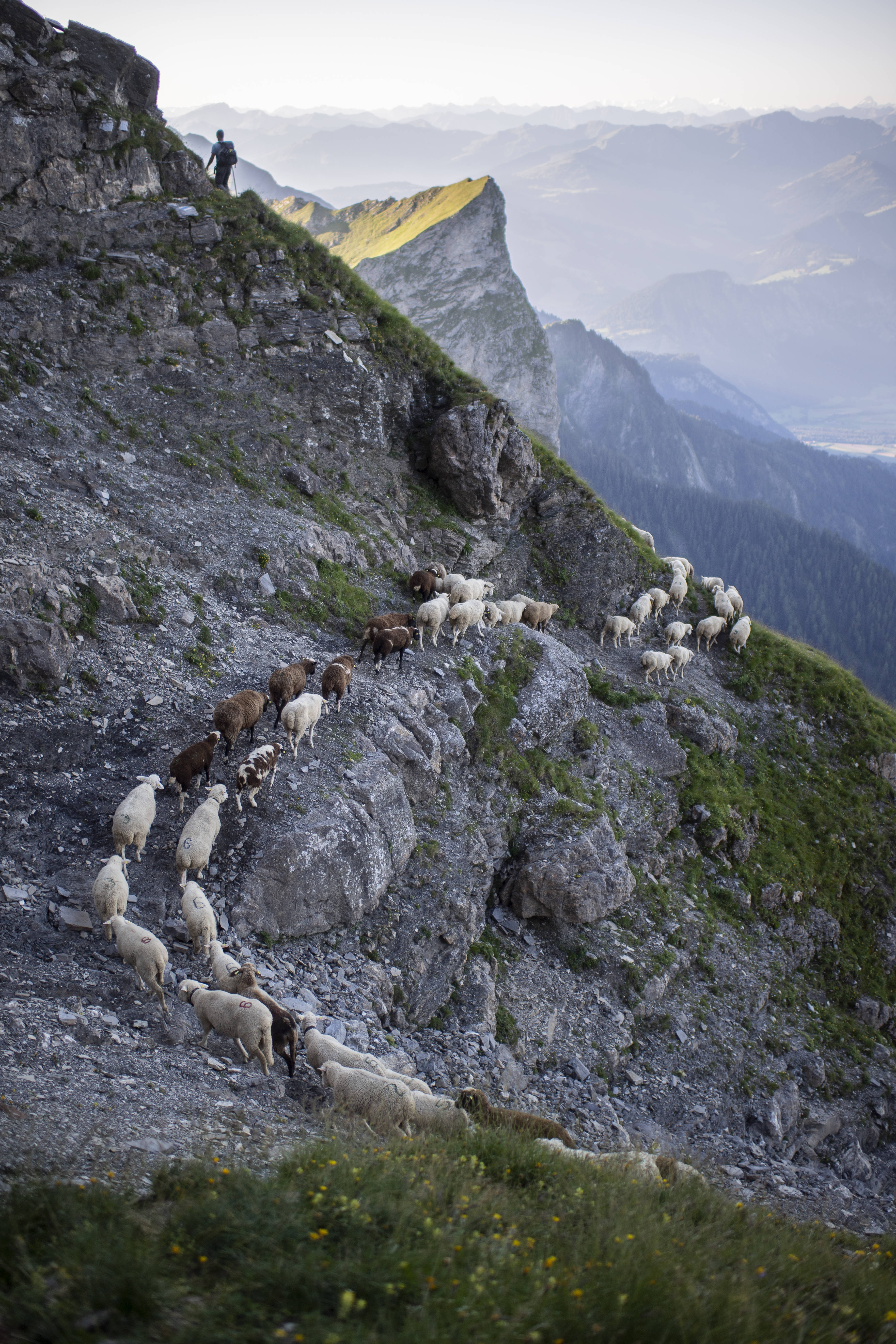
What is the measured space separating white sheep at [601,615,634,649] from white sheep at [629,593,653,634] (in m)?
0.22

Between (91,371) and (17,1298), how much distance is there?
2080 centimetres

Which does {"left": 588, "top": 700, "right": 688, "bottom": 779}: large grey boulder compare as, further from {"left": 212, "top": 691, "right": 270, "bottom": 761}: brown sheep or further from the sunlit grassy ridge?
the sunlit grassy ridge

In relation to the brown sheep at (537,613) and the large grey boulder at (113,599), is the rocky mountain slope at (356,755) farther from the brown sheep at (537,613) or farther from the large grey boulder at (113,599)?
the brown sheep at (537,613)

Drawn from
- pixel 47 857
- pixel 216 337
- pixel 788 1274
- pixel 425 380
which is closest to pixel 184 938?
pixel 47 857

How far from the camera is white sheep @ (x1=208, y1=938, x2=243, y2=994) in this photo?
9.30m

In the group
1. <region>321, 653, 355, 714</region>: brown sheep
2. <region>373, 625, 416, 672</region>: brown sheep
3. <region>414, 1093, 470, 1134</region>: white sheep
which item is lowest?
<region>414, 1093, 470, 1134</region>: white sheep

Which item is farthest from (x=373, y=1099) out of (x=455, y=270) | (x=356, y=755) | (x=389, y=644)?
(x=455, y=270)

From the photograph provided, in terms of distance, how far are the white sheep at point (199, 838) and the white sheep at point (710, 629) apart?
2222cm

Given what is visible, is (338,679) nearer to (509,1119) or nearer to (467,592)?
(467,592)

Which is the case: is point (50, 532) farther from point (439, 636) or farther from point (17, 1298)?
point (17, 1298)

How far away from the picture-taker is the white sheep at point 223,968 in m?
9.30

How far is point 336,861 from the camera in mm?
12344

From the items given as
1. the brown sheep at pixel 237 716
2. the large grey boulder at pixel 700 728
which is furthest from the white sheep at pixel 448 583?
the large grey boulder at pixel 700 728

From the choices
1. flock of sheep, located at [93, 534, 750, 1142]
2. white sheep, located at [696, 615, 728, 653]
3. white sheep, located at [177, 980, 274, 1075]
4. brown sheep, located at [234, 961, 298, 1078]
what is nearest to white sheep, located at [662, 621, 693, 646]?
white sheep, located at [696, 615, 728, 653]
